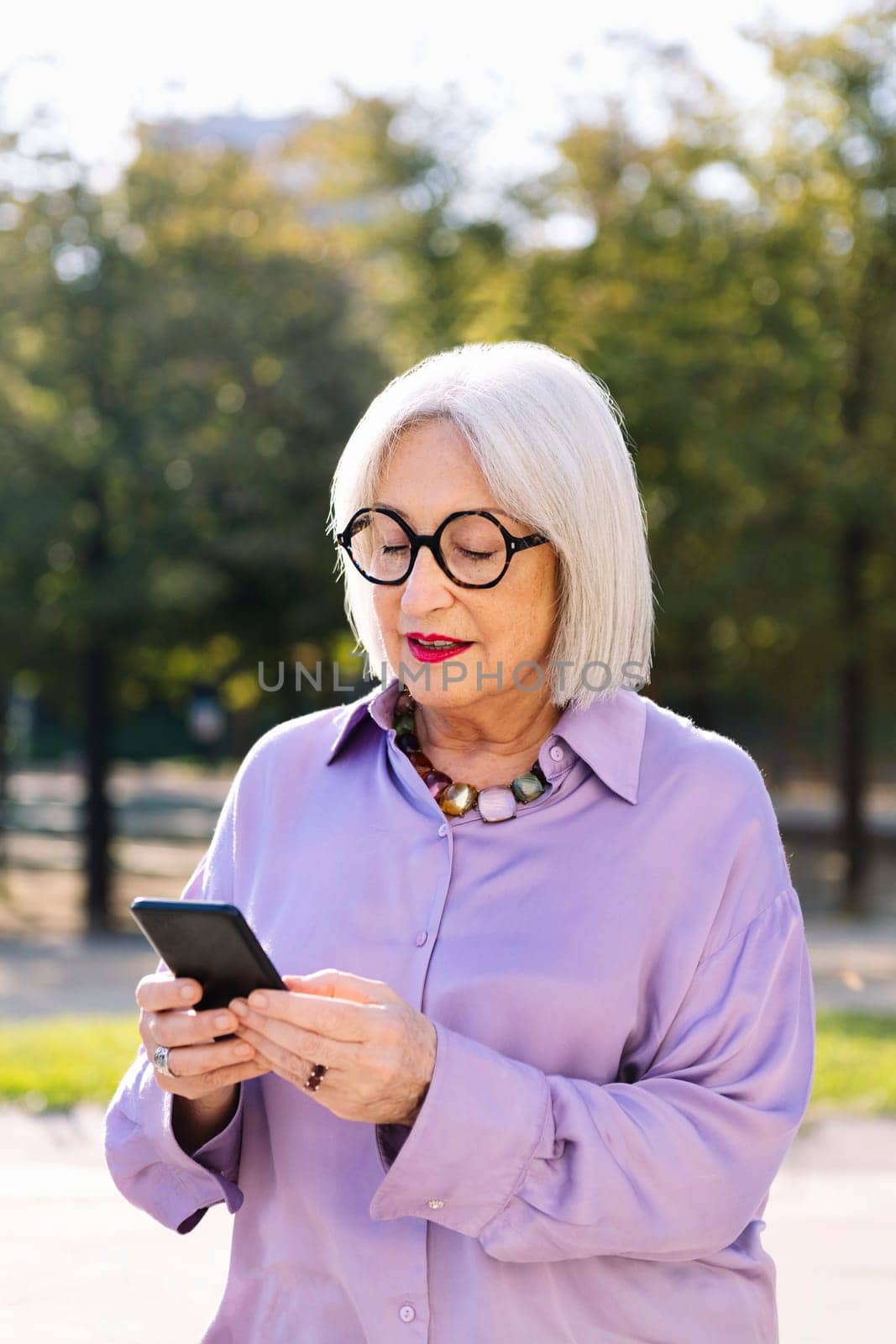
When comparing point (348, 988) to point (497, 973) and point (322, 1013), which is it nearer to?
point (322, 1013)

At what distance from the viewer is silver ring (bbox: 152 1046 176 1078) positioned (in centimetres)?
198

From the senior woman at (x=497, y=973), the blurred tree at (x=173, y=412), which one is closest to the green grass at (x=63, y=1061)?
the senior woman at (x=497, y=973)

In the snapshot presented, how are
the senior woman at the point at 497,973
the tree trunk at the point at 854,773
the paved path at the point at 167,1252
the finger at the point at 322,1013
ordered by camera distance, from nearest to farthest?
the finger at the point at 322,1013 → the senior woman at the point at 497,973 → the paved path at the point at 167,1252 → the tree trunk at the point at 854,773

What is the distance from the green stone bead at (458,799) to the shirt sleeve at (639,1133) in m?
0.38

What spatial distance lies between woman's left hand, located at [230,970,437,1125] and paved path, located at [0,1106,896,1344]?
9.02 feet

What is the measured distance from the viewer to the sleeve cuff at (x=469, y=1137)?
72.2 inches

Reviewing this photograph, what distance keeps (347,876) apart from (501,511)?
0.54m

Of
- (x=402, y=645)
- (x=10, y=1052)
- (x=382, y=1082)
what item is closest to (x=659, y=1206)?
(x=382, y=1082)

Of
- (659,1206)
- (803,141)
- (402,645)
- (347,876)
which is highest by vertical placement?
(803,141)

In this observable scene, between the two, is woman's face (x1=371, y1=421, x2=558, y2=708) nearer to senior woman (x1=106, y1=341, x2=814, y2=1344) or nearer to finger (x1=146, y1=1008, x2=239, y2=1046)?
senior woman (x1=106, y1=341, x2=814, y2=1344)

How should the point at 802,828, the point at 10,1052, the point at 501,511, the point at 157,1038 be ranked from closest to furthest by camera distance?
the point at 157,1038, the point at 501,511, the point at 10,1052, the point at 802,828

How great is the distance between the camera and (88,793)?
19438 millimetres

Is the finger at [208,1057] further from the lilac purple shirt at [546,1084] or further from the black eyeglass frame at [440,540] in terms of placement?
the black eyeglass frame at [440,540]

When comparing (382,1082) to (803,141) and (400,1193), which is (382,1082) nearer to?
(400,1193)
